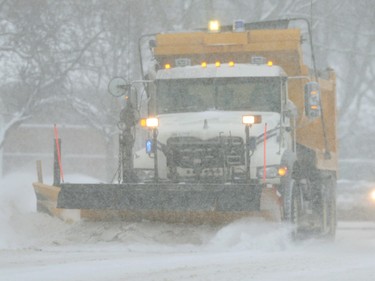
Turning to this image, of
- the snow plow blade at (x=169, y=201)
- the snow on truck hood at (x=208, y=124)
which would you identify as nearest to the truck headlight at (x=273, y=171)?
the snow plow blade at (x=169, y=201)

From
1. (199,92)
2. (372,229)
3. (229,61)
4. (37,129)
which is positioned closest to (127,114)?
(199,92)

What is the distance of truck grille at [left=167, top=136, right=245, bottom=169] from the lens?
44.9 feet

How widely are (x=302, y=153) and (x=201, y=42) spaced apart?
7.56 ft

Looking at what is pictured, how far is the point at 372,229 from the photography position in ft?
68.6

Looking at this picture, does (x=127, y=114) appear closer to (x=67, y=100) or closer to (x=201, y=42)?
(x=201, y=42)

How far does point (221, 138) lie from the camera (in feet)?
44.9

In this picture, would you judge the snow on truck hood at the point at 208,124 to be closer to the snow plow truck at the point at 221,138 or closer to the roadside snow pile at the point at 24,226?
the snow plow truck at the point at 221,138

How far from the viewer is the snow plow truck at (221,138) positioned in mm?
13305

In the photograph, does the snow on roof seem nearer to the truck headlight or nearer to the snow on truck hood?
the snow on truck hood

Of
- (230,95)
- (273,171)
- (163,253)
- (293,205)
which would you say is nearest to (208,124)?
(230,95)

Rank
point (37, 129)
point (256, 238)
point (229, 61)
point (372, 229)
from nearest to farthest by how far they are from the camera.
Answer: point (256, 238), point (229, 61), point (372, 229), point (37, 129)

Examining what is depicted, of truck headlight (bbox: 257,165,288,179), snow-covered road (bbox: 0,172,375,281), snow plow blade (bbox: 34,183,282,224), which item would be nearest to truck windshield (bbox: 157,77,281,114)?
truck headlight (bbox: 257,165,288,179)

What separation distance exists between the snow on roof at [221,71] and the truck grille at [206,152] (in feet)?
4.60

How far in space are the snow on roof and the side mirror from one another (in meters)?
0.49
